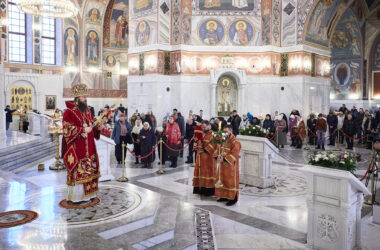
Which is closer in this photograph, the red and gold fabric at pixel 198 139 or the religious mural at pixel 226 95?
the red and gold fabric at pixel 198 139

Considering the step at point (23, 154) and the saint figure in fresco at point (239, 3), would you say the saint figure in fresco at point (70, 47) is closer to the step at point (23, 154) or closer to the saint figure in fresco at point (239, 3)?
the saint figure in fresco at point (239, 3)

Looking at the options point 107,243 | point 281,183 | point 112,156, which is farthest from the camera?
point 112,156

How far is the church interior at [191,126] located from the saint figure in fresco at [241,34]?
0.05 metres

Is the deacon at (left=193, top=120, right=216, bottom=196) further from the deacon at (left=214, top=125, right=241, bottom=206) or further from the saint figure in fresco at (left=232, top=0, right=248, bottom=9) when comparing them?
the saint figure in fresco at (left=232, top=0, right=248, bottom=9)

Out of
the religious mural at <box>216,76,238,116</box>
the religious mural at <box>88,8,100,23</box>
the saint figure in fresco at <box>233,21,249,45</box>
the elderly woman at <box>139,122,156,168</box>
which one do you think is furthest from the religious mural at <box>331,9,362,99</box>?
the elderly woman at <box>139,122,156,168</box>

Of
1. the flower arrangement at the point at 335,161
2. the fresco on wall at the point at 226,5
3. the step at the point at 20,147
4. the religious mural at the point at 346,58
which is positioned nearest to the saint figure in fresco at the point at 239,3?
the fresco on wall at the point at 226,5

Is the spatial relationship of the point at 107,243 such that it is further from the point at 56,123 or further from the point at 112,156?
the point at 112,156

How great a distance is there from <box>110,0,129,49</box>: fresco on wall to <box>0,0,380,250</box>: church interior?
0.30 ft

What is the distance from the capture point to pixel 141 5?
1877 cm

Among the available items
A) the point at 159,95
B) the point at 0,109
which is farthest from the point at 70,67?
the point at 0,109

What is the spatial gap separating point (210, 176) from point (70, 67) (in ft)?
72.3

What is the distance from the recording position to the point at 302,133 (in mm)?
14484

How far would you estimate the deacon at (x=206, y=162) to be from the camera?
7.10 meters

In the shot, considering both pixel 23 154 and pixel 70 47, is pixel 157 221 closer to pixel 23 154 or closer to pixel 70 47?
pixel 23 154
